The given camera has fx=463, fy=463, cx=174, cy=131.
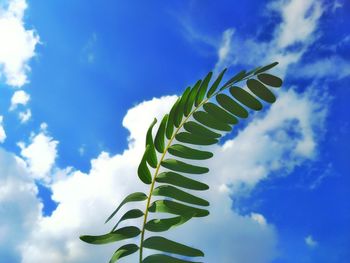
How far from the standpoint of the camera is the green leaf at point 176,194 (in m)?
2.04

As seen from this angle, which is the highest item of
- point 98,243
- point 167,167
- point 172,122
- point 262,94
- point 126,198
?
point 262,94

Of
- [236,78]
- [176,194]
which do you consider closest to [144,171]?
[176,194]

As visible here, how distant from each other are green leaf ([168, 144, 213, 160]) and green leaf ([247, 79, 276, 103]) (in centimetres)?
37

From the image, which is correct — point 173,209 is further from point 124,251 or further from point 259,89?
point 259,89

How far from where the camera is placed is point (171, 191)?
205 centimetres

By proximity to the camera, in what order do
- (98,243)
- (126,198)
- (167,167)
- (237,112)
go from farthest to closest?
(237,112) < (167,167) < (126,198) < (98,243)

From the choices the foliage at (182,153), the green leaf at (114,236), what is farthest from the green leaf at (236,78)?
the green leaf at (114,236)

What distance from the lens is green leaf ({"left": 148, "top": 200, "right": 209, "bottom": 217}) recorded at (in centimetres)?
199

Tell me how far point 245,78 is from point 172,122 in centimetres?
40

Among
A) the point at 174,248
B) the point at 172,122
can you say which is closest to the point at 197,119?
the point at 172,122

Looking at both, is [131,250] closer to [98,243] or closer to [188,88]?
[98,243]

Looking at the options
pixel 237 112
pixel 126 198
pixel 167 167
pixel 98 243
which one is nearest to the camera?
pixel 98 243

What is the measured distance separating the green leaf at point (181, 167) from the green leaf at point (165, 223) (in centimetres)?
29

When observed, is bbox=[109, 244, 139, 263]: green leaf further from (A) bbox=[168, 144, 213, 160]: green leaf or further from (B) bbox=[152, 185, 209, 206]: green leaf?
(A) bbox=[168, 144, 213, 160]: green leaf
